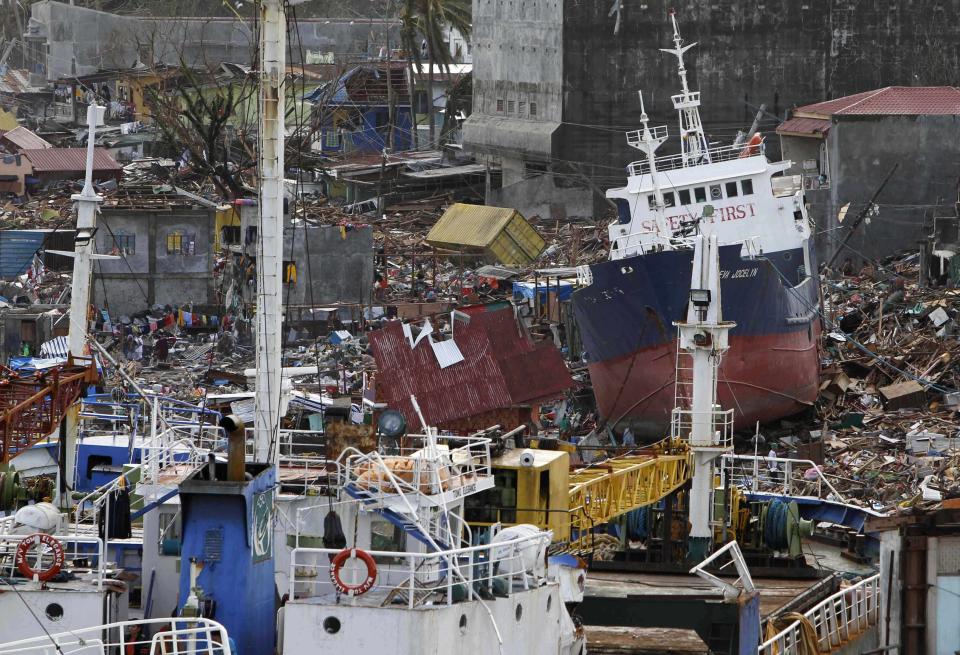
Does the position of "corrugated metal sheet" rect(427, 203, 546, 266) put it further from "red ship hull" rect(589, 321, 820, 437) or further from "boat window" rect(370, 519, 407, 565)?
"boat window" rect(370, 519, 407, 565)

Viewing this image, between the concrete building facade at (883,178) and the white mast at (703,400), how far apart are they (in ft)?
92.8

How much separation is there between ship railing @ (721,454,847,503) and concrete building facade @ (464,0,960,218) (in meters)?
31.9

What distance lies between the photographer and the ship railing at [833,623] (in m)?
20.8

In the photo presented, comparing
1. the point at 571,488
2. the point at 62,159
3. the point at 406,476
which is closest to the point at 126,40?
the point at 62,159

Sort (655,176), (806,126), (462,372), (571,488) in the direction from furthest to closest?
(806,126) < (655,176) < (462,372) < (571,488)

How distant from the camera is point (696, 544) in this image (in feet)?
82.2

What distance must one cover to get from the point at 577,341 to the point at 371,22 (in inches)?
2107

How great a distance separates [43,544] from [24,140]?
5890cm

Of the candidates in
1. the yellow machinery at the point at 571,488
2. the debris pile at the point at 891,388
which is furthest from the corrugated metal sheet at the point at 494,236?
the yellow machinery at the point at 571,488

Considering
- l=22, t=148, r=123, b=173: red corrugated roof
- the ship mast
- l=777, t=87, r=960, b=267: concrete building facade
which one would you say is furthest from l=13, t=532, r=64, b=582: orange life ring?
l=22, t=148, r=123, b=173: red corrugated roof

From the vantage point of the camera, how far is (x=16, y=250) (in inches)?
2005

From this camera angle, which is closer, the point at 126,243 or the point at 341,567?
the point at 341,567

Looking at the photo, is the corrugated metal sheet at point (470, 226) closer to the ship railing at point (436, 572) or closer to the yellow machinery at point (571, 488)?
the yellow machinery at point (571, 488)

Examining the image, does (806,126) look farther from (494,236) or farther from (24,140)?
(24,140)
